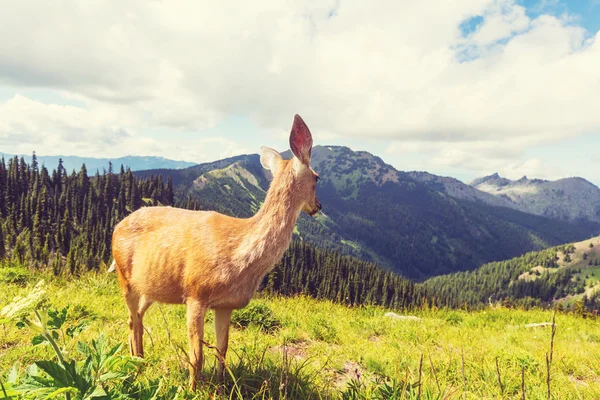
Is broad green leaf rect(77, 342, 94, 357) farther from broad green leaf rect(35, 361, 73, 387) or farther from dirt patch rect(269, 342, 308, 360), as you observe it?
dirt patch rect(269, 342, 308, 360)

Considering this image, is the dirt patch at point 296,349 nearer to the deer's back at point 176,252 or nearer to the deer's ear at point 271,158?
the deer's back at point 176,252

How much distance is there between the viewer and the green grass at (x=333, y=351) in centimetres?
487

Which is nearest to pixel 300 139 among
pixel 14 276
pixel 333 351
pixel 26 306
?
pixel 26 306

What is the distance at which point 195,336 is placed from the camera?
4504 millimetres

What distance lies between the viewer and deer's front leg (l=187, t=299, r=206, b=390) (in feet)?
14.6

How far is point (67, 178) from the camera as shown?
162m

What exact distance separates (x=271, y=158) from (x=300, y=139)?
816 mm

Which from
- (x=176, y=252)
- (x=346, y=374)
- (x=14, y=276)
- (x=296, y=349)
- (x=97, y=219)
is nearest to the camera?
(x=176, y=252)

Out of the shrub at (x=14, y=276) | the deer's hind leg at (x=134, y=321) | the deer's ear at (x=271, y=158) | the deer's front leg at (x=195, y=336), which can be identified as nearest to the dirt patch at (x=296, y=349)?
the deer's hind leg at (x=134, y=321)

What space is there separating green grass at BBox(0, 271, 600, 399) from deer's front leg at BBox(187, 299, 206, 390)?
240 millimetres

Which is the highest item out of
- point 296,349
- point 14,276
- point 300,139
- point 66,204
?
point 300,139

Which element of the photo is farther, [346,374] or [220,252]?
[346,374]

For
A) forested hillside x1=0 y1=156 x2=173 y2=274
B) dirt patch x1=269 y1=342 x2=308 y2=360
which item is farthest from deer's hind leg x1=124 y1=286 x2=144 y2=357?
forested hillside x1=0 y1=156 x2=173 y2=274

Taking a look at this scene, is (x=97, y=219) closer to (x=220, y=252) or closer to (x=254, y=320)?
(x=254, y=320)
